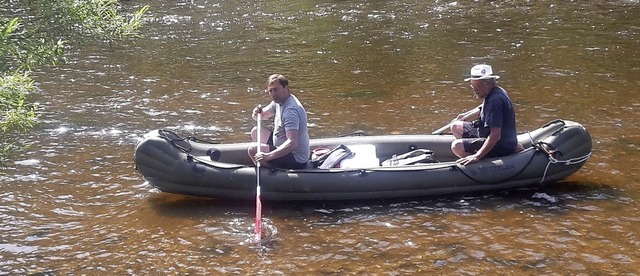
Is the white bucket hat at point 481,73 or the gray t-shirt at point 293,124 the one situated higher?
the white bucket hat at point 481,73

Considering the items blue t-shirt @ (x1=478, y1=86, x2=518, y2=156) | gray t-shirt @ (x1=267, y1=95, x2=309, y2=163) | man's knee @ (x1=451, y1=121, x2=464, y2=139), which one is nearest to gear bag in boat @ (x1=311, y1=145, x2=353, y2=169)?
gray t-shirt @ (x1=267, y1=95, x2=309, y2=163)

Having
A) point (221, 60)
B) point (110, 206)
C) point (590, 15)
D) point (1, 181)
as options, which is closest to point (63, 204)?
point (110, 206)

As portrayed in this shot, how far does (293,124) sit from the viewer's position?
22.4 feet

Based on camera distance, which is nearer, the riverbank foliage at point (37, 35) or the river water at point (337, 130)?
the riverbank foliage at point (37, 35)

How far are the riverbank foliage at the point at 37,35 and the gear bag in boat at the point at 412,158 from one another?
304 centimetres

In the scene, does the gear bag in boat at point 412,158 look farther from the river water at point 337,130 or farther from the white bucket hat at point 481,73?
the white bucket hat at point 481,73

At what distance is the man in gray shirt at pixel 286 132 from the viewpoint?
6844 millimetres

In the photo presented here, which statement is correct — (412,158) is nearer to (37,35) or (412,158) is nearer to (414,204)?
(414,204)

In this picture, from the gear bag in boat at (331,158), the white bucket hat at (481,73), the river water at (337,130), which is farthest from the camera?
the gear bag in boat at (331,158)

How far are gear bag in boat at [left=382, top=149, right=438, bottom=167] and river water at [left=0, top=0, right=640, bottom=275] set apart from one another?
1.62ft

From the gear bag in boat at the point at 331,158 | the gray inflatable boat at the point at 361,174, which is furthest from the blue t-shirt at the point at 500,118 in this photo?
the gear bag in boat at the point at 331,158

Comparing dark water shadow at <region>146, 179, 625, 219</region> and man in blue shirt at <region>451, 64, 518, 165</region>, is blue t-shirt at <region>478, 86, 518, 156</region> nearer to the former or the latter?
man in blue shirt at <region>451, 64, 518, 165</region>

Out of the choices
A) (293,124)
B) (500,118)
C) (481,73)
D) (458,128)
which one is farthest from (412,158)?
(293,124)

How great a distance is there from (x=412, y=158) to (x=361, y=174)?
75cm
